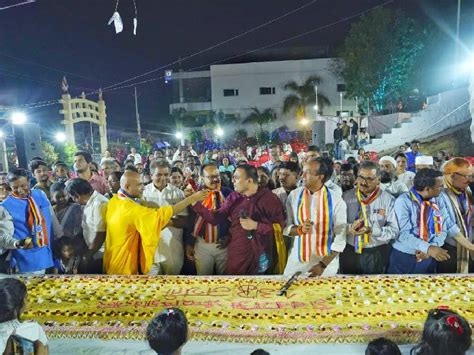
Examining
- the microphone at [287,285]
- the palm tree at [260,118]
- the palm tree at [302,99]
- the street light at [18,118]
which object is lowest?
the microphone at [287,285]

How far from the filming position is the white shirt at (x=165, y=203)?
422 centimetres

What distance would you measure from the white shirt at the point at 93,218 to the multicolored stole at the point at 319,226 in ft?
6.25

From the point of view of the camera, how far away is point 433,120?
1862 centimetres

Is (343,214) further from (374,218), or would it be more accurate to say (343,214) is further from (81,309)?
(81,309)

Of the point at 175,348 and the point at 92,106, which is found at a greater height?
the point at 92,106

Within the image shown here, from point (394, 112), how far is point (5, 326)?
77.0 feet

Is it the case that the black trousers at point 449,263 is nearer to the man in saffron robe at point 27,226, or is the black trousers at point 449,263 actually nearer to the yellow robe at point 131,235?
the yellow robe at point 131,235

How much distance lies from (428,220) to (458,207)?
1.68ft

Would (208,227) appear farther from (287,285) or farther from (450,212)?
(450,212)

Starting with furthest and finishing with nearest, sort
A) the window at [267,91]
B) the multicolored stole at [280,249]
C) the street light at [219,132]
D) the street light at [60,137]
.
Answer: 1. the window at [267,91]
2. the street light at [219,132]
3. the street light at [60,137]
4. the multicolored stole at [280,249]

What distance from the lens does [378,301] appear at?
112 inches

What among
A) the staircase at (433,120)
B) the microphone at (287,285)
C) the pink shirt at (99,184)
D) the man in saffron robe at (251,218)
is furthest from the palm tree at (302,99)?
the microphone at (287,285)

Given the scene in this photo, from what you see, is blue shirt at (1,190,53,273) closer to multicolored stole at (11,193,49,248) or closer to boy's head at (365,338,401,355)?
multicolored stole at (11,193,49,248)

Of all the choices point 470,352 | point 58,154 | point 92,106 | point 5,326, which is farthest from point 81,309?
point 92,106
